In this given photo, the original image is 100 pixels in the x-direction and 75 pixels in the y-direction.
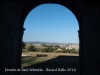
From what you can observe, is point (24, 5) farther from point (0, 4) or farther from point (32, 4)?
point (0, 4)

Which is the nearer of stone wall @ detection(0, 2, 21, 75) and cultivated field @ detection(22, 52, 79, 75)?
stone wall @ detection(0, 2, 21, 75)

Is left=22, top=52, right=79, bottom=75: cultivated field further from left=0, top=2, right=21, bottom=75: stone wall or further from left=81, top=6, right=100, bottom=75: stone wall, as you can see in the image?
left=81, top=6, right=100, bottom=75: stone wall

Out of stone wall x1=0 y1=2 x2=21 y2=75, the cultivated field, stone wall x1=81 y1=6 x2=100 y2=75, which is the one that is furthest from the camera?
the cultivated field

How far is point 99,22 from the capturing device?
4.29m

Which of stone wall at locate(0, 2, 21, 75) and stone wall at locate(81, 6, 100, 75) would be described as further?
stone wall at locate(81, 6, 100, 75)

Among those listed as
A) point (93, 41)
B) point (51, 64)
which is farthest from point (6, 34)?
point (51, 64)

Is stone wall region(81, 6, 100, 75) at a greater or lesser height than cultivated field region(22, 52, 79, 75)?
greater

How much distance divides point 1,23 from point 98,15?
2.86m

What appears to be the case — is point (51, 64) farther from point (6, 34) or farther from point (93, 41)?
point (6, 34)

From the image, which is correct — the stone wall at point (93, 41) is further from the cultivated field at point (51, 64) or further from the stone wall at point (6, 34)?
the cultivated field at point (51, 64)

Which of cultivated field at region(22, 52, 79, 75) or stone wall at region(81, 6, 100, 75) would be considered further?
cultivated field at region(22, 52, 79, 75)

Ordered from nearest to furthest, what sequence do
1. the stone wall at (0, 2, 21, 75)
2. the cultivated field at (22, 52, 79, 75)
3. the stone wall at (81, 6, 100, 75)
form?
the stone wall at (0, 2, 21, 75), the stone wall at (81, 6, 100, 75), the cultivated field at (22, 52, 79, 75)

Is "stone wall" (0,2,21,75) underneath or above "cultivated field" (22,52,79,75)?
above

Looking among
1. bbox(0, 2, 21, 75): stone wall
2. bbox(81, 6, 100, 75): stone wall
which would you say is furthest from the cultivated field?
bbox(81, 6, 100, 75): stone wall
